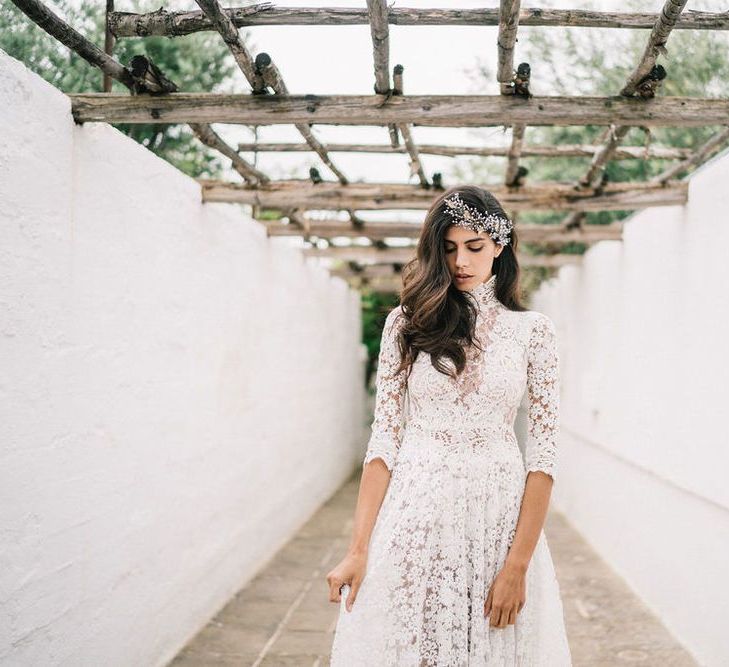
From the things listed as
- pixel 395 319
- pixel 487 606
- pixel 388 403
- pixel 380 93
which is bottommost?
pixel 487 606

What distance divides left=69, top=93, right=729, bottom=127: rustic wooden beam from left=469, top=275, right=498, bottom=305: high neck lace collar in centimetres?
105

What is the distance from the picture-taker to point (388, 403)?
219 cm

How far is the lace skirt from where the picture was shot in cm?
198

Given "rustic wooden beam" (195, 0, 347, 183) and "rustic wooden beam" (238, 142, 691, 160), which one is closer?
"rustic wooden beam" (195, 0, 347, 183)

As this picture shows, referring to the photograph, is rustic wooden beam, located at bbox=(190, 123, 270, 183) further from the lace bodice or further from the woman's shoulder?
the lace bodice

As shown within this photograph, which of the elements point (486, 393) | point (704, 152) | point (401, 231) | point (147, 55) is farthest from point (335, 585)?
point (401, 231)

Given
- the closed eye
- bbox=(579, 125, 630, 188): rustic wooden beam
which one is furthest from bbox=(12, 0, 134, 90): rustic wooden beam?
bbox=(579, 125, 630, 188): rustic wooden beam

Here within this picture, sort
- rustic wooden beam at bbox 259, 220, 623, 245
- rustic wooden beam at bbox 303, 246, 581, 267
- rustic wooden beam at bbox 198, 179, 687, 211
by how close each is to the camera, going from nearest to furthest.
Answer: rustic wooden beam at bbox 198, 179, 687, 211 → rustic wooden beam at bbox 259, 220, 623, 245 → rustic wooden beam at bbox 303, 246, 581, 267

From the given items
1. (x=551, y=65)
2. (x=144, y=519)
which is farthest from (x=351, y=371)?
(x=144, y=519)

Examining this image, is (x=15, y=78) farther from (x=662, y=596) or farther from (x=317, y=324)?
(x=317, y=324)

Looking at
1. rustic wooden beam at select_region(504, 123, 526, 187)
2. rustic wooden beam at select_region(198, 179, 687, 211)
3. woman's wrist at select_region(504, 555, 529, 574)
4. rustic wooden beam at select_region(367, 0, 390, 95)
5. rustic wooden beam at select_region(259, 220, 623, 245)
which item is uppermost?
rustic wooden beam at select_region(367, 0, 390, 95)

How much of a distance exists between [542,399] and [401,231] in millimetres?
4078

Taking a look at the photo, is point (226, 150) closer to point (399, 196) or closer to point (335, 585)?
point (399, 196)

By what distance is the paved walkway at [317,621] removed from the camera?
13.3ft
